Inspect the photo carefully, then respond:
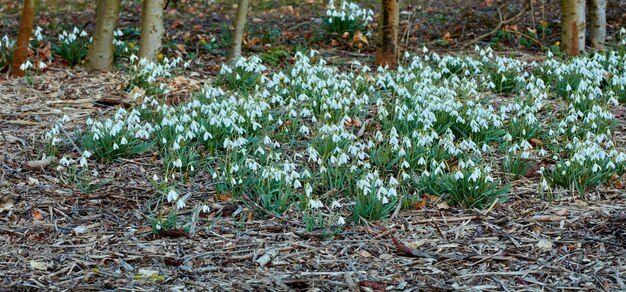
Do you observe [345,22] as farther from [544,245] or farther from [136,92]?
[544,245]

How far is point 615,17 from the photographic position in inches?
364

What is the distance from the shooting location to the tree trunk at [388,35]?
7422mm

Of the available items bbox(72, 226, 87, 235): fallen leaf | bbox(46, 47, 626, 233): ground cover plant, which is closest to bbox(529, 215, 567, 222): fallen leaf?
bbox(46, 47, 626, 233): ground cover plant

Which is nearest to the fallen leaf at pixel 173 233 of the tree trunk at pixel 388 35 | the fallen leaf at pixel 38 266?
the fallen leaf at pixel 38 266

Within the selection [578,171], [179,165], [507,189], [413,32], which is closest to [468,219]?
[507,189]

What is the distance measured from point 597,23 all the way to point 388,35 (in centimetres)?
223

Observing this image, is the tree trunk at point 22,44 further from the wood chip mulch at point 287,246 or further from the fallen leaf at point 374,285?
the fallen leaf at point 374,285

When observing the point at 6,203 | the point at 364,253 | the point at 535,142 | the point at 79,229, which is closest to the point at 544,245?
the point at 364,253

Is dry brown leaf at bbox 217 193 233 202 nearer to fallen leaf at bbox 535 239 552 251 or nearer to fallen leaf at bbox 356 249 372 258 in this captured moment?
fallen leaf at bbox 356 249 372 258

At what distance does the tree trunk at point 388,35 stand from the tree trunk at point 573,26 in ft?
5.40

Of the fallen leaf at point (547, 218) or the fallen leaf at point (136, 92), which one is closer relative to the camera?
the fallen leaf at point (547, 218)

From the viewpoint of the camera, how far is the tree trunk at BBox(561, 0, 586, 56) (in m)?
7.77

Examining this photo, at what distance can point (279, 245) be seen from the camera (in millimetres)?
4234

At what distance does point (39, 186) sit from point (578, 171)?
316 centimetres
